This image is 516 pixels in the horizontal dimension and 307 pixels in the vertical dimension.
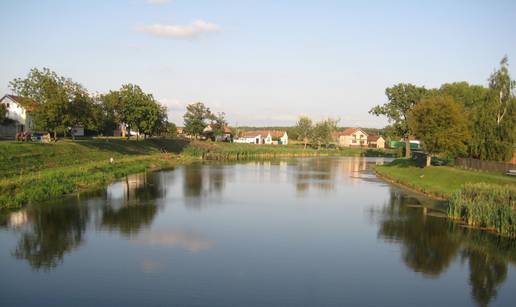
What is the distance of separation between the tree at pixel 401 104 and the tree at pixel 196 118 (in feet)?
163

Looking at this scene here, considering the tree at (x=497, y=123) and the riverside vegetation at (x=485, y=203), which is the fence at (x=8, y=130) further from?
the tree at (x=497, y=123)

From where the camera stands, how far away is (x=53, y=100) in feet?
179

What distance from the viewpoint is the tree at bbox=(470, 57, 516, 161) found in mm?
48156

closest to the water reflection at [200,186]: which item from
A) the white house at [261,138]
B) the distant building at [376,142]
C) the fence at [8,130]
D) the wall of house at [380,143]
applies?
the fence at [8,130]

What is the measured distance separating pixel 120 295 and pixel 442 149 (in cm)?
4275

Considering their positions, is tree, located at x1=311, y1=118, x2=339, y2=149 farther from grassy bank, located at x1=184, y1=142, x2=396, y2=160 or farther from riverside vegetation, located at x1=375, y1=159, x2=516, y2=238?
riverside vegetation, located at x1=375, y1=159, x2=516, y2=238

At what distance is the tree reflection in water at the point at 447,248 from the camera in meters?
19.1

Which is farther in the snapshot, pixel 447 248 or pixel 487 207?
pixel 487 207

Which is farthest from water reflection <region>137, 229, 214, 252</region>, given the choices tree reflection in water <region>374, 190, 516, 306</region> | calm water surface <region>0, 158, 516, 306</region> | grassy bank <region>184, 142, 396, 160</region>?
grassy bank <region>184, 142, 396, 160</region>

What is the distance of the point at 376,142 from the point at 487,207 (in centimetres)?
12136

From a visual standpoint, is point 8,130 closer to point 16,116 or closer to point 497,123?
point 16,116

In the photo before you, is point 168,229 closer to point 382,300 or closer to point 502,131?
point 382,300

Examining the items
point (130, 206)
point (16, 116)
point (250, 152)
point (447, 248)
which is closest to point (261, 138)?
point (250, 152)

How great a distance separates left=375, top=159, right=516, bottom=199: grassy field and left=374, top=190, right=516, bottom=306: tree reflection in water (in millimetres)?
6378
